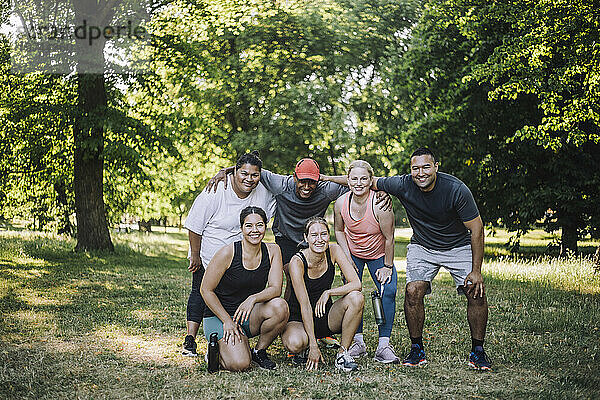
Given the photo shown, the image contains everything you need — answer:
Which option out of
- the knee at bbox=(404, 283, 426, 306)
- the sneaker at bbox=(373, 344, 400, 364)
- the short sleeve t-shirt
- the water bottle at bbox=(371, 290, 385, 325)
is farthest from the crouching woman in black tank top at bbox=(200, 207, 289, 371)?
the knee at bbox=(404, 283, 426, 306)

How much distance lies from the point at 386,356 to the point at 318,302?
0.91 m

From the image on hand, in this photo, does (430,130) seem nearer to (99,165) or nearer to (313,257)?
(99,165)

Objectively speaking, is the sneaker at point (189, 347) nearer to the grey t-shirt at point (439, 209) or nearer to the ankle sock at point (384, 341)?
the ankle sock at point (384, 341)

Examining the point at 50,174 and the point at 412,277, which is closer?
the point at 412,277

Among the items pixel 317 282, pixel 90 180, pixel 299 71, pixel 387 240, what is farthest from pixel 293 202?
pixel 299 71

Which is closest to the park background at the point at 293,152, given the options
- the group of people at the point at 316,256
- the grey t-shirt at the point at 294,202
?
the group of people at the point at 316,256

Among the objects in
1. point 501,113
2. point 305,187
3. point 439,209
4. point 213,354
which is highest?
point 501,113

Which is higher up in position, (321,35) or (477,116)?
(321,35)

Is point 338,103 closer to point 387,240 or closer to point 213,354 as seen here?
point 387,240

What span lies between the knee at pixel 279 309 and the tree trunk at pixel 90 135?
391 inches

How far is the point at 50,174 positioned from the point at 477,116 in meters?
12.5

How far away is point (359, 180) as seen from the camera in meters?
5.94

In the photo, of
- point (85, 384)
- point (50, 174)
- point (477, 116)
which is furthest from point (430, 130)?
point (85, 384)

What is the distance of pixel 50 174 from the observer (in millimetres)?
17047
